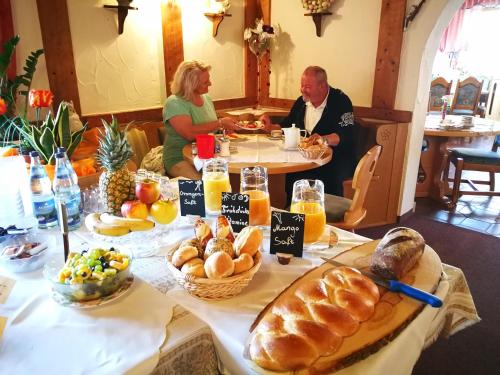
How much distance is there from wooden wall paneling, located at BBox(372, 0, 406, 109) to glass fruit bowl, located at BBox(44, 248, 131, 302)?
9.68 feet

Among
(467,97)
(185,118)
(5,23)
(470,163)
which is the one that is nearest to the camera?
(5,23)

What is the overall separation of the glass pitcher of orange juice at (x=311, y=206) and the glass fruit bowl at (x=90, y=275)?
21.1 inches

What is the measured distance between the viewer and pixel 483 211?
3.88 metres

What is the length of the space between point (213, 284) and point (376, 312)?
14.8 inches

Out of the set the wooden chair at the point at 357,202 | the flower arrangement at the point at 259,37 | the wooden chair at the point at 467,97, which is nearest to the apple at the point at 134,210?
the wooden chair at the point at 357,202

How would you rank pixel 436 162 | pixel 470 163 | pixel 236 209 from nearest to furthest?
1. pixel 236 209
2. pixel 470 163
3. pixel 436 162

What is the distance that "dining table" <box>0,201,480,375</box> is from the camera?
0.78 m

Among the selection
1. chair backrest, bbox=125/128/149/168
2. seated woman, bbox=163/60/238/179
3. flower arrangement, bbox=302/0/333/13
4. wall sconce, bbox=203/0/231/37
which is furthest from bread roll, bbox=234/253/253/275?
wall sconce, bbox=203/0/231/37

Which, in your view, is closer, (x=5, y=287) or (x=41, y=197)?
(x=5, y=287)

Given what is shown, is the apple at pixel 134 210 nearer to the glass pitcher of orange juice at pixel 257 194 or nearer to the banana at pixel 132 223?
the banana at pixel 132 223

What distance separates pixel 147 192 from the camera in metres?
1.32

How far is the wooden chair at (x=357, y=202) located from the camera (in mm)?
2021

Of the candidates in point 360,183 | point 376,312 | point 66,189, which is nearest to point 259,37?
point 360,183

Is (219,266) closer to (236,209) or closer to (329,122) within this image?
(236,209)
